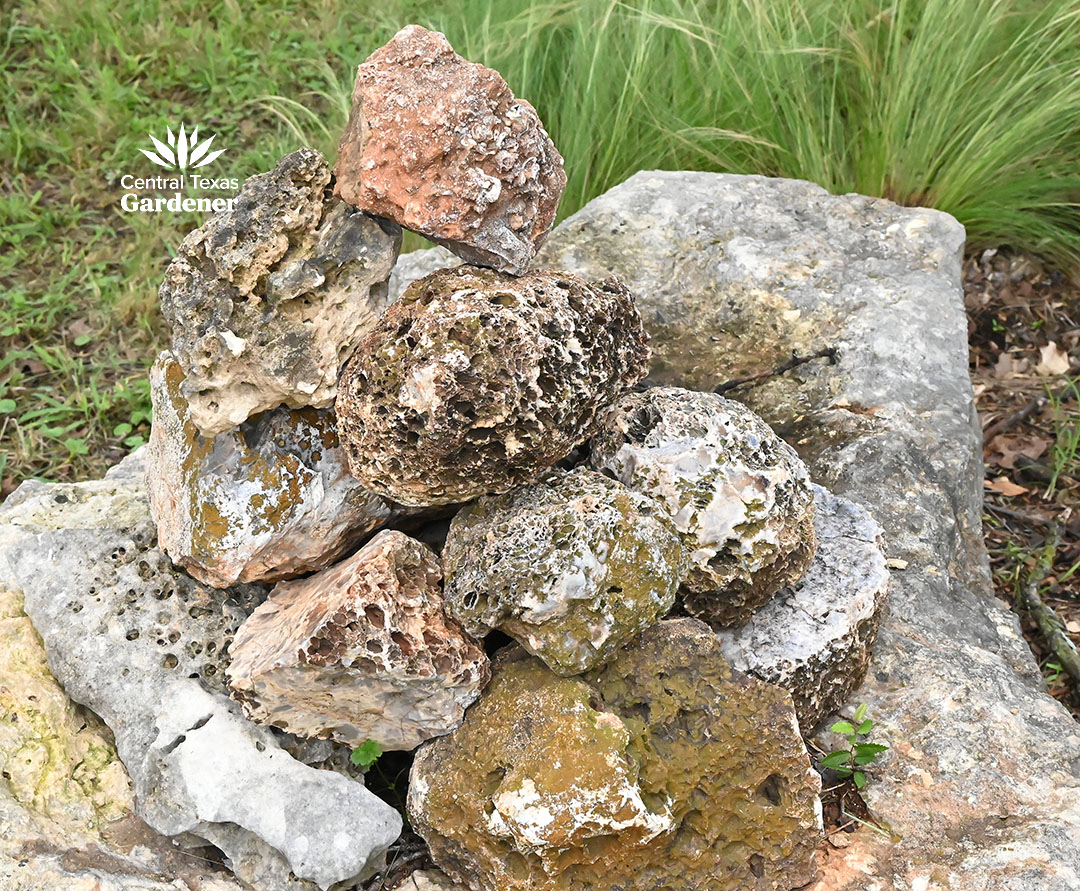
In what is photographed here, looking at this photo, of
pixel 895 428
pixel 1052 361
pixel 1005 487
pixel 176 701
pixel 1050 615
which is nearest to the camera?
pixel 176 701

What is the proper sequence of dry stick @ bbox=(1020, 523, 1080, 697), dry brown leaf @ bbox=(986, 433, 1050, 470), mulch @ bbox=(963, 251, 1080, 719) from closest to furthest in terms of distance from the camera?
1. dry stick @ bbox=(1020, 523, 1080, 697)
2. mulch @ bbox=(963, 251, 1080, 719)
3. dry brown leaf @ bbox=(986, 433, 1050, 470)

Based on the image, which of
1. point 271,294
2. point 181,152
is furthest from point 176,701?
point 181,152

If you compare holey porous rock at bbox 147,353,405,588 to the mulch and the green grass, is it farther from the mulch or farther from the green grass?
the mulch

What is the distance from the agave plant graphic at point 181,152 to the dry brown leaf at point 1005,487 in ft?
12.5

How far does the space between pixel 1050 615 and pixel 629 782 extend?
194 centimetres

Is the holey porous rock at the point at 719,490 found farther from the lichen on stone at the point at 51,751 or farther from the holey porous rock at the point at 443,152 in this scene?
the lichen on stone at the point at 51,751

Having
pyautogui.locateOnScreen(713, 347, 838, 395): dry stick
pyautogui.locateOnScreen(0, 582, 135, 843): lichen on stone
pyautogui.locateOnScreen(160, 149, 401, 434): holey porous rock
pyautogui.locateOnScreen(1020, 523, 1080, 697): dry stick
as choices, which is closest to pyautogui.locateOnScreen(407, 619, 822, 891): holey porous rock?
pyautogui.locateOnScreen(0, 582, 135, 843): lichen on stone

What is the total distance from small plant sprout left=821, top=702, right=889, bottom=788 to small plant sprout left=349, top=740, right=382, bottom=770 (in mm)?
925

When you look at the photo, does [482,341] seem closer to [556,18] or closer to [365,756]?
[365,756]

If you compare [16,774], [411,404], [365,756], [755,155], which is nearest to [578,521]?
[411,404]

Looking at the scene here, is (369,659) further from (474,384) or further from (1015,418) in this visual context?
(1015,418)

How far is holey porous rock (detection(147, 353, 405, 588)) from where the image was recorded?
2271 mm

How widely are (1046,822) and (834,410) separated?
129cm

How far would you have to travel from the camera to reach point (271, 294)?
218 centimetres
